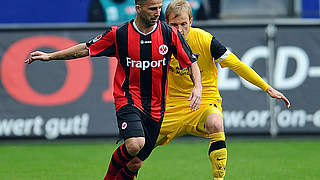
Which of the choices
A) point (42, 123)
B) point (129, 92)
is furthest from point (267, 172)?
point (42, 123)

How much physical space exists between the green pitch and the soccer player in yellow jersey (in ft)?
3.06

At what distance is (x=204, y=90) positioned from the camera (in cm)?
762

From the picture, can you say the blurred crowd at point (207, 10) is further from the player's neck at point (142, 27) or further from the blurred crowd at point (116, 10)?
the player's neck at point (142, 27)

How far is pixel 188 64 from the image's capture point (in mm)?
6832

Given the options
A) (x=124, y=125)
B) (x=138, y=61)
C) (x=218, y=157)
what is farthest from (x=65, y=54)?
(x=218, y=157)

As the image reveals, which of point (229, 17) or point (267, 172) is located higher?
point (229, 17)

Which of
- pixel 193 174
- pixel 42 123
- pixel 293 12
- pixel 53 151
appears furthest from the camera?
pixel 293 12

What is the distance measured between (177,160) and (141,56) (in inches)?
128

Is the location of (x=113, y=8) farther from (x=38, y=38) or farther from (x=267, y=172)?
(x=267, y=172)

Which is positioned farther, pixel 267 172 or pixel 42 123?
pixel 42 123

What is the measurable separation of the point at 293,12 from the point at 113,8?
168 inches

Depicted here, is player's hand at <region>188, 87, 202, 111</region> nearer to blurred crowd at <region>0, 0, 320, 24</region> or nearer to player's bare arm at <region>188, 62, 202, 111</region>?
player's bare arm at <region>188, 62, 202, 111</region>

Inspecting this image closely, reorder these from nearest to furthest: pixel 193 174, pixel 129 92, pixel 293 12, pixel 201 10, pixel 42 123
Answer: pixel 129 92 → pixel 193 174 → pixel 42 123 → pixel 201 10 → pixel 293 12

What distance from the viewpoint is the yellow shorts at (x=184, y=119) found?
7.43 m
